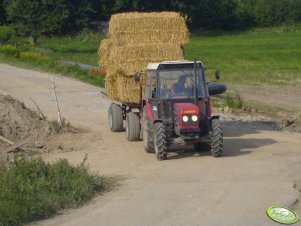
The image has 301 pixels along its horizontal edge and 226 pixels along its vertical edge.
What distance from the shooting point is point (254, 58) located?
52.3 metres

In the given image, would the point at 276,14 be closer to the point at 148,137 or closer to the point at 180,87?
the point at 180,87

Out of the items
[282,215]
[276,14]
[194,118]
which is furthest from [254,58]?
[276,14]

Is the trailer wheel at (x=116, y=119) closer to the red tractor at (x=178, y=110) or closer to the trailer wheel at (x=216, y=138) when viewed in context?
the red tractor at (x=178, y=110)

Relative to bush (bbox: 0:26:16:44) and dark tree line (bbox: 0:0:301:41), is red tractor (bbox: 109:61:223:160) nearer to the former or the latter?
bush (bbox: 0:26:16:44)

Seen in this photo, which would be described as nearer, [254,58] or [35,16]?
[254,58]

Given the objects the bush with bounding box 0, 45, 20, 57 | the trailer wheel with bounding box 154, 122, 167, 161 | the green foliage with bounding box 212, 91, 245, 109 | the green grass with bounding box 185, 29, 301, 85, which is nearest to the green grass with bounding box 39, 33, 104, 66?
the bush with bounding box 0, 45, 20, 57

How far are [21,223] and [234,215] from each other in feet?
10.8

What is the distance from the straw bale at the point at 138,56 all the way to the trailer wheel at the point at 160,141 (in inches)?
151

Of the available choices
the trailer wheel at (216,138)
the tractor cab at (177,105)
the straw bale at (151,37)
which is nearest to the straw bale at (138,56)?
the straw bale at (151,37)

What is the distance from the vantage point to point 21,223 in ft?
39.7

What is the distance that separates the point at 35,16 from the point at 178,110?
48335mm

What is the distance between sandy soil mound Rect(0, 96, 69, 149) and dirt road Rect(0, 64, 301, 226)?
2.72 feet

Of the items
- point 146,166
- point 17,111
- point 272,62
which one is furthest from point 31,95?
point 272,62

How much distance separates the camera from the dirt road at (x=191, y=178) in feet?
41.8
